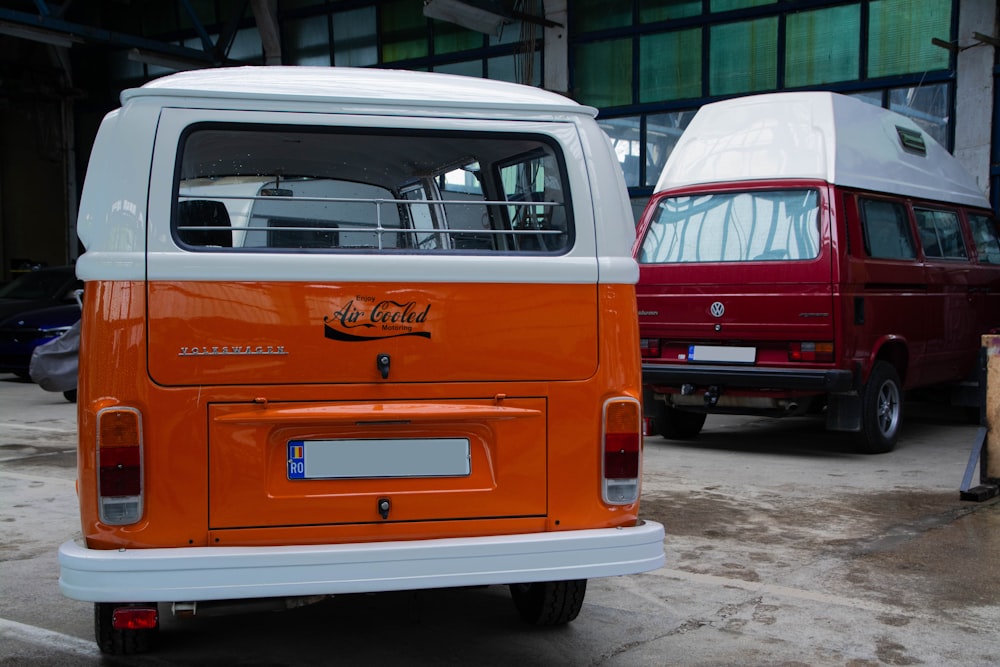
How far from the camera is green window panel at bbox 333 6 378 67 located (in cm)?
1934

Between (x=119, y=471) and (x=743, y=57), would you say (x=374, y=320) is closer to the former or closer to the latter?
(x=119, y=471)

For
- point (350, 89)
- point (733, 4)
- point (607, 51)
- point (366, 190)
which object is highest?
point (733, 4)

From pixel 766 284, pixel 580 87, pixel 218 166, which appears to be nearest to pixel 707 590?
pixel 218 166

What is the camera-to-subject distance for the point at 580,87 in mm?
16938

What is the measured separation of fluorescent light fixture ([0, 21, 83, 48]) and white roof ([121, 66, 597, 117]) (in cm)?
1378

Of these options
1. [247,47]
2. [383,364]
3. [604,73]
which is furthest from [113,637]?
[247,47]

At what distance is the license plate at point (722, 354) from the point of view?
27.2 feet

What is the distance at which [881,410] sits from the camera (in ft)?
28.1

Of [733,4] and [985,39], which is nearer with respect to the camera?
[985,39]

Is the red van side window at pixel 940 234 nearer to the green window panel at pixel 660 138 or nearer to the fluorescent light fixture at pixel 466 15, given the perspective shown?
the green window panel at pixel 660 138

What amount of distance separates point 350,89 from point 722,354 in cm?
538

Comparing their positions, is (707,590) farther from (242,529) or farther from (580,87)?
(580,87)

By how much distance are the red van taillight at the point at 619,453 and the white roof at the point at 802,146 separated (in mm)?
5105

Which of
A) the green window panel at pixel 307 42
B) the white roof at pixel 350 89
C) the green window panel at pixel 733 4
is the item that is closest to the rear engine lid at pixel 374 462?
the white roof at pixel 350 89
